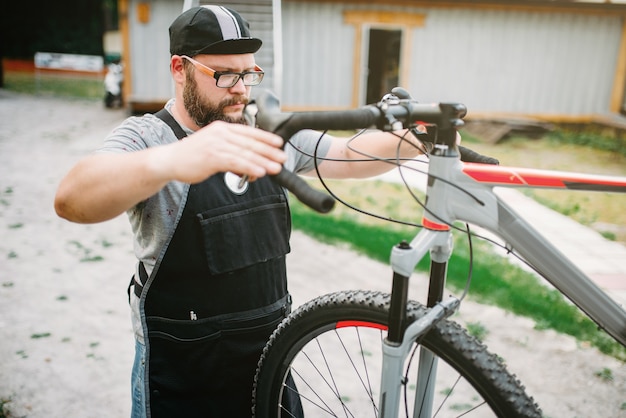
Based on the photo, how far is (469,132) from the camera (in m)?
12.6

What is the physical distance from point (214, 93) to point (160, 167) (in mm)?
591

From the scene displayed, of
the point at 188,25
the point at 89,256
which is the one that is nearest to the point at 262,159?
the point at 188,25

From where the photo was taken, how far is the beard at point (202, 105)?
5.61ft

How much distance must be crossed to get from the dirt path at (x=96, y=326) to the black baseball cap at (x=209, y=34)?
80.0 inches

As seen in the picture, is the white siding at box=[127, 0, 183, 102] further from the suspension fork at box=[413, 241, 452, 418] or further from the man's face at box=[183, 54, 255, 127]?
the suspension fork at box=[413, 241, 452, 418]

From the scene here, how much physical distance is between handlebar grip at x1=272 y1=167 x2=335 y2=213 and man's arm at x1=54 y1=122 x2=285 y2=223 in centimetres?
3

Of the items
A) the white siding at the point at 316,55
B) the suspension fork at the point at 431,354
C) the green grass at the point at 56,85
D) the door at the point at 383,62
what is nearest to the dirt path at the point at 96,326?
the suspension fork at the point at 431,354

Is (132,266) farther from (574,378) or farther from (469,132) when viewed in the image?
(469,132)

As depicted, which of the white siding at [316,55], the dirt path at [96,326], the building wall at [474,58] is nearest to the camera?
the dirt path at [96,326]

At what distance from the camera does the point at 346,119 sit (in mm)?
1124

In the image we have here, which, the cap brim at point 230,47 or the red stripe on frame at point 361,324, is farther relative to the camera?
the cap brim at point 230,47

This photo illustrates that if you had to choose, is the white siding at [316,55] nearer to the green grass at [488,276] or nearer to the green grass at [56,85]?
the green grass at [488,276]

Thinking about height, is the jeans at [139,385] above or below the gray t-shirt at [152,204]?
below

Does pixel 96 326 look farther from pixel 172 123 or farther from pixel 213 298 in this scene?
pixel 172 123
